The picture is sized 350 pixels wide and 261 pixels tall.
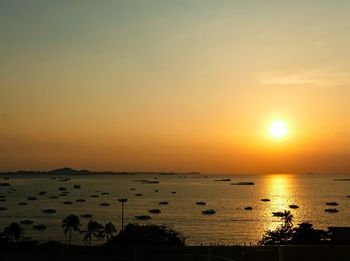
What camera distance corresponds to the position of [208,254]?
53.5 ft

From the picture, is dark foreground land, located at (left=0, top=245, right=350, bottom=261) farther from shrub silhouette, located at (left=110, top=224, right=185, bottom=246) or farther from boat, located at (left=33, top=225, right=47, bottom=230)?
boat, located at (left=33, top=225, right=47, bottom=230)

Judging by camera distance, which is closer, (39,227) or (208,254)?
(208,254)

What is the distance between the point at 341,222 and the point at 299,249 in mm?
114510

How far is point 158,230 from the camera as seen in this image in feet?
134

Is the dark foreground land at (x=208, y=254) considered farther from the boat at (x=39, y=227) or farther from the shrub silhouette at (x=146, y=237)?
the boat at (x=39, y=227)

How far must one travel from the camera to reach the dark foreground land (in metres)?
15.4

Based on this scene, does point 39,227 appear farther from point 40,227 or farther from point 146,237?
point 146,237

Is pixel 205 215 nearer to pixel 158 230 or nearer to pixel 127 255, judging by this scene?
pixel 158 230

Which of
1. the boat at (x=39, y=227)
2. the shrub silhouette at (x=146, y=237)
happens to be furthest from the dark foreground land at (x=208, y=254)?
the boat at (x=39, y=227)

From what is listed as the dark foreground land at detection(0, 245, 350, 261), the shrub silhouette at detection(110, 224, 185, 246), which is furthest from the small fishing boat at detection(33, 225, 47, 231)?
the dark foreground land at detection(0, 245, 350, 261)

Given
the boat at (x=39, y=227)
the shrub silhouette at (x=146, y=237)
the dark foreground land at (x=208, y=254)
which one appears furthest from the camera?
the boat at (x=39, y=227)

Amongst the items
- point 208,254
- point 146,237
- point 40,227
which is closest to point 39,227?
point 40,227

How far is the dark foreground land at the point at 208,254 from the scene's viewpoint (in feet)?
50.5

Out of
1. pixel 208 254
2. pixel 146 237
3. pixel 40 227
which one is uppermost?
pixel 208 254
